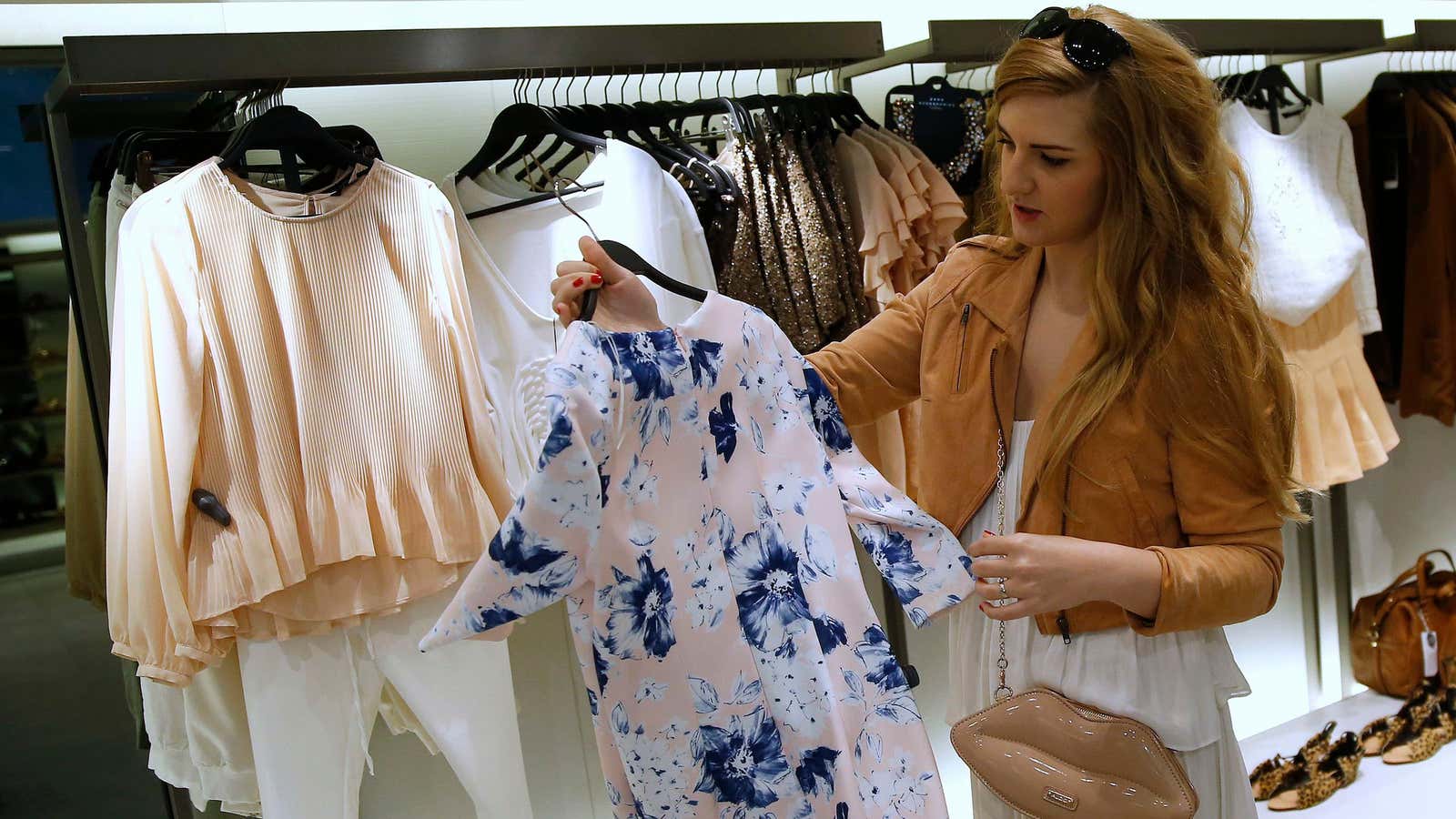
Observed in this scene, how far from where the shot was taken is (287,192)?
1977 millimetres

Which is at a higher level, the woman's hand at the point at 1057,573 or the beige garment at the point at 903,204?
the beige garment at the point at 903,204

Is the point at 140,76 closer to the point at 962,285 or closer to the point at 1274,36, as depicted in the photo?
the point at 962,285

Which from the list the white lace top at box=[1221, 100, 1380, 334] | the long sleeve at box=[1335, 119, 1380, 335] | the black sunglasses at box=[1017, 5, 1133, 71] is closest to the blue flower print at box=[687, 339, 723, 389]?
the black sunglasses at box=[1017, 5, 1133, 71]

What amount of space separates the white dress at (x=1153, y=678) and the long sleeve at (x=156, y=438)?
3.85 ft

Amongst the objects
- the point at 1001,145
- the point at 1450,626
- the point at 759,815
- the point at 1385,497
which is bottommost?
the point at 1450,626

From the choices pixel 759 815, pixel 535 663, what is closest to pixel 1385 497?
pixel 535 663

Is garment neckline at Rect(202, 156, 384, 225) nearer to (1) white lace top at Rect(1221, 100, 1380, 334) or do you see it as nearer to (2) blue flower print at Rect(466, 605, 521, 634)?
(2) blue flower print at Rect(466, 605, 521, 634)

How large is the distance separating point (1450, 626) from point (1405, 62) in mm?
1936

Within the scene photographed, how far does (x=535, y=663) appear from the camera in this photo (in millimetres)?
2727

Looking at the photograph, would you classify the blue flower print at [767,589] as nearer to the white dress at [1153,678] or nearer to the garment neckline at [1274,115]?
the white dress at [1153,678]

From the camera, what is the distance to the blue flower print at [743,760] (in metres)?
1.29

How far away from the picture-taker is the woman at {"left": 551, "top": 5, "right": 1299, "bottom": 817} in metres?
1.35

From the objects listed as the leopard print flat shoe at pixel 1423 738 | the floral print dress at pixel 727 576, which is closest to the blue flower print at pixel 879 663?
the floral print dress at pixel 727 576

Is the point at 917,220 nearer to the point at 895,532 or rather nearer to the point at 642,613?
the point at 895,532
